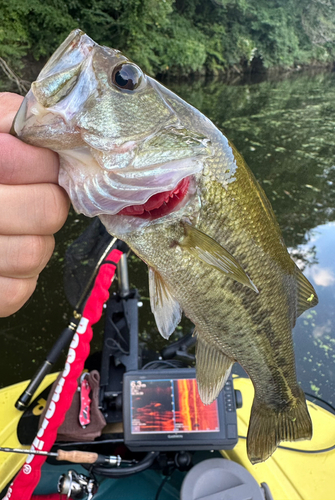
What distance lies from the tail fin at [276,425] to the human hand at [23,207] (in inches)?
42.3

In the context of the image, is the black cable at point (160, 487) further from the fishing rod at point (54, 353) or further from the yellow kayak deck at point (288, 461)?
the fishing rod at point (54, 353)

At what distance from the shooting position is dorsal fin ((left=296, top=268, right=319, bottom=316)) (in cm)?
136

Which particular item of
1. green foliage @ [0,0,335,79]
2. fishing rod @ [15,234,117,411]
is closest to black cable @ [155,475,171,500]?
fishing rod @ [15,234,117,411]

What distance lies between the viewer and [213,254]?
987 mm

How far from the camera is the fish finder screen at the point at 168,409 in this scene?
5.90ft

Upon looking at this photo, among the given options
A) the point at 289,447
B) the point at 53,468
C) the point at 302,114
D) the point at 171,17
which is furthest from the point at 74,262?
the point at 171,17

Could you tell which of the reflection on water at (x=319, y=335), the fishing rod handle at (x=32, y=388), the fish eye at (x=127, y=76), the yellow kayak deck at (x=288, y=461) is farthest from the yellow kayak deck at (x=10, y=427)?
the reflection on water at (x=319, y=335)

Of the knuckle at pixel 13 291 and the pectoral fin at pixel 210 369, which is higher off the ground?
the knuckle at pixel 13 291

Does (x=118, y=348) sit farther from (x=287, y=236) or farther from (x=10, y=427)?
(x=287, y=236)

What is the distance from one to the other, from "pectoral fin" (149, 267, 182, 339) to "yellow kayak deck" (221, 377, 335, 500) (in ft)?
4.40

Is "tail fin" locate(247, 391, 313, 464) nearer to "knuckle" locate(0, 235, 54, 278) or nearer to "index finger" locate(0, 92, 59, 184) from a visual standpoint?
"knuckle" locate(0, 235, 54, 278)

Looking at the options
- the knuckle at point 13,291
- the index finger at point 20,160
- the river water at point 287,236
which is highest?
the river water at point 287,236

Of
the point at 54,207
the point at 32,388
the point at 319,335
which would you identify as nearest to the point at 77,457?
the point at 32,388

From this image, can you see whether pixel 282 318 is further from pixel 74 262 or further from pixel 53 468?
pixel 53 468
